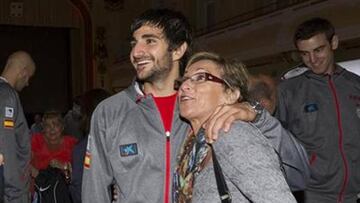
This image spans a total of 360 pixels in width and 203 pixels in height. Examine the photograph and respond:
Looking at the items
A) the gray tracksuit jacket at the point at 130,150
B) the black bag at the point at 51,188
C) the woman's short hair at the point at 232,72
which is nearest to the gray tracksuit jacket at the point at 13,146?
the black bag at the point at 51,188

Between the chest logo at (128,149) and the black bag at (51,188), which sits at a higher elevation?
the chest logo at (128,149)

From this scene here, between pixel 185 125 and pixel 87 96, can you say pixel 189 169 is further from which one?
pixel 87 96

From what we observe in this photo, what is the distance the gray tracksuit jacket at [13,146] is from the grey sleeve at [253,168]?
2.71 m

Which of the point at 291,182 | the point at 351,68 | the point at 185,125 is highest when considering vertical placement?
the point at 351,68

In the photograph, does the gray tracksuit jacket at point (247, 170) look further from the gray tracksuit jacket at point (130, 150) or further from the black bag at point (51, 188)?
the black bag at point (51, 188)

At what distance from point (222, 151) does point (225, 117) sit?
0.46 ft

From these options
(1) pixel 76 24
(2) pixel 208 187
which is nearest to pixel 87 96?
(2) pixel 208 187

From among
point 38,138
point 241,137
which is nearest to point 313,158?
point 241,137

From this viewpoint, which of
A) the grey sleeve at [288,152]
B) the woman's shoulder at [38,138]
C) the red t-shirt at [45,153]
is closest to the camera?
the grey sleeve at [288,152]

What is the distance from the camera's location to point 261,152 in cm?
193

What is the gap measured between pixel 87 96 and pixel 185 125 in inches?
60.7

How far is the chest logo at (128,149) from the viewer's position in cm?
273

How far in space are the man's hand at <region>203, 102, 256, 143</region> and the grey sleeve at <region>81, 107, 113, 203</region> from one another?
716mm

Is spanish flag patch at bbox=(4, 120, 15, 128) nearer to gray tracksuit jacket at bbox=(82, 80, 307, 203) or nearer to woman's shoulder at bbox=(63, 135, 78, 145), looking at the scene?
gray tracksuit jacket at bbox=(82, 80, 307, 203)
